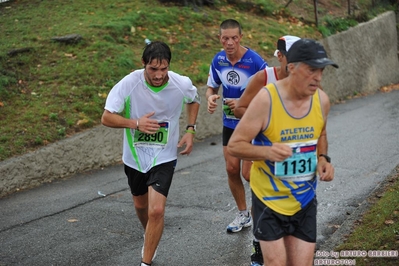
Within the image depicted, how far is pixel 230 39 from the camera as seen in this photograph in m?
6.84

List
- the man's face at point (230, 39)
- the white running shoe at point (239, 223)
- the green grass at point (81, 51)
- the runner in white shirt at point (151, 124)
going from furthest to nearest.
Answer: the green grass at point (81, 51) → the white running shoe at point (239, 223) → the man's face at point (230, 39) → the runner in white shirt at point (151, 124)

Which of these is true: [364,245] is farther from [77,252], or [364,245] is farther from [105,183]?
[105,183]

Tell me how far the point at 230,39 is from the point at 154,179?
5.83ft

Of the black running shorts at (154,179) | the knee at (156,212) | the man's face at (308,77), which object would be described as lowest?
the knee at (156,212)

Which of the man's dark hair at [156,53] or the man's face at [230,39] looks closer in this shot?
the man's dark hair at [156,53]

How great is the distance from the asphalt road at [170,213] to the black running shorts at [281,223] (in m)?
1.86

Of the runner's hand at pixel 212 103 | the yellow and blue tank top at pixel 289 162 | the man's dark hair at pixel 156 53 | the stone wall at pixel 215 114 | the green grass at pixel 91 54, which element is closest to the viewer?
the yellow and blue tank top at pixel 289 162

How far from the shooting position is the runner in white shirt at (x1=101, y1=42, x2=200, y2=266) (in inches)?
231

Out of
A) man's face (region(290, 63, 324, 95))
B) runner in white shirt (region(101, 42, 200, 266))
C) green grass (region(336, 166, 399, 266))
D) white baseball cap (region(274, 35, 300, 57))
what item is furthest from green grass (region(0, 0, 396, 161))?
man's face (region(290, 63, 324, 95))

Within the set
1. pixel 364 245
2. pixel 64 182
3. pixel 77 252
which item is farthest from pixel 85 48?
pixel 364 245

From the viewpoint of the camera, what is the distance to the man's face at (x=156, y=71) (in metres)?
5.82

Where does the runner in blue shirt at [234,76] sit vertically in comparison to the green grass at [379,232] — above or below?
above

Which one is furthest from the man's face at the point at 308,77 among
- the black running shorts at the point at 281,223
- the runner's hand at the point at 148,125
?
the runner's hand at the point at 148,125

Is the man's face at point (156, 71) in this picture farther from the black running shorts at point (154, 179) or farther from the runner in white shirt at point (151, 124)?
the black running shorts at point (154, 179)
